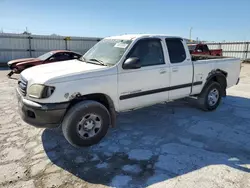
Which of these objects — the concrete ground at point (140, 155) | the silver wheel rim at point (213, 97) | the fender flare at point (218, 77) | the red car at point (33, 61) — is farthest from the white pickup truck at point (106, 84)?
the red car at point (33, 61)

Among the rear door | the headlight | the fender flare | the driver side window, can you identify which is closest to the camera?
the headlight

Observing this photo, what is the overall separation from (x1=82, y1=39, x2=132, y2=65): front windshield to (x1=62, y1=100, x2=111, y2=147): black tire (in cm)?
90

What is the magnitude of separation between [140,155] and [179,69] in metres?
2.25

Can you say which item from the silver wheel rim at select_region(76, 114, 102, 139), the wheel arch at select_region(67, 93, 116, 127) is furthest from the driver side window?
the silver wheel rim at select_region(76, 114, 102, 139)

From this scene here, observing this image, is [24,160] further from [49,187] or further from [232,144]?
[232,144]

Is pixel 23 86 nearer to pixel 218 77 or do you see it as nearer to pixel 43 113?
pixel 43 113

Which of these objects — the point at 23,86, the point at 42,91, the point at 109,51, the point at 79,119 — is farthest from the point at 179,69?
the point at 23,86

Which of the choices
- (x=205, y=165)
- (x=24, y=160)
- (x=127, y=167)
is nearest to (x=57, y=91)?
(x=24, y=160)

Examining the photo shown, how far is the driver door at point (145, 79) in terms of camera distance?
429 centimetres

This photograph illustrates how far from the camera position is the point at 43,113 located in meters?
3.56

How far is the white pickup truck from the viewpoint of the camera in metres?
3.63

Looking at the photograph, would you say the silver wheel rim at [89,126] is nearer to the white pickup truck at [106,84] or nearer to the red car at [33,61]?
the white pickup truck at [106,84]

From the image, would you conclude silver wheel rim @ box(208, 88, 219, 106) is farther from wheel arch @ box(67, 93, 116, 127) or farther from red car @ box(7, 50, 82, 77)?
red car @ box(7, 50, 82, 77)

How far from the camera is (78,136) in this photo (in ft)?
12.6
